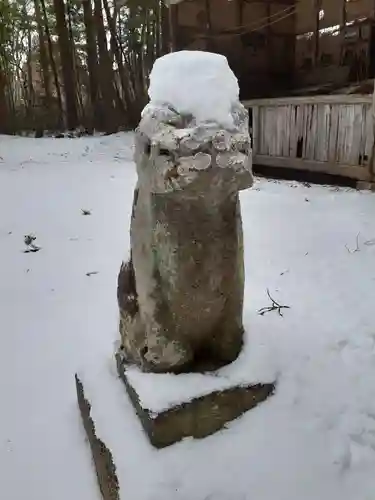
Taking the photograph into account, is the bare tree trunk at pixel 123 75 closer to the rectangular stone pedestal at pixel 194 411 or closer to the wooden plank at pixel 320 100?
the wooden plank at pixel 320 100

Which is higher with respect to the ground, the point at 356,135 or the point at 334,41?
the point at 334,41

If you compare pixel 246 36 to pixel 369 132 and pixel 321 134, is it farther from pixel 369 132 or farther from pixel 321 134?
pixel 369 132

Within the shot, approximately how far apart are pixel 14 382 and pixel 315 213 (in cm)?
360

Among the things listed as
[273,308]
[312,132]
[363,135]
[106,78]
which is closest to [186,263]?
[273,308]

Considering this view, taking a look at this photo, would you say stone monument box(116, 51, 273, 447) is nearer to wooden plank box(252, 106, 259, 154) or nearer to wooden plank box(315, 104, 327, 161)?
wooden plank box(315, 104, 327, 161)

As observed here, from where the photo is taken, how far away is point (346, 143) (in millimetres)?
6805

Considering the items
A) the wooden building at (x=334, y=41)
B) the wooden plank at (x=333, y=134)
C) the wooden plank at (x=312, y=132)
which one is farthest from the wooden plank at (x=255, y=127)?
A: the wooden building at (x=334, y=41)

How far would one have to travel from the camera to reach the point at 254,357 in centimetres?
216

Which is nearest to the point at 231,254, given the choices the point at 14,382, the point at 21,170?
the point at 14,382

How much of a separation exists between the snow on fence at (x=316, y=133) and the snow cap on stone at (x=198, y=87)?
527cm

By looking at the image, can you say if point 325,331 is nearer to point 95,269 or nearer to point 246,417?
point 246,417

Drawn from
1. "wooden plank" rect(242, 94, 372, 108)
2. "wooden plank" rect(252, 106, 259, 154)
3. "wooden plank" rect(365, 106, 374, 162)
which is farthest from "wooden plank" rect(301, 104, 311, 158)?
"wooden plank" rect(365, 106, 374, 162)

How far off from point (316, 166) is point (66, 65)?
966 cm

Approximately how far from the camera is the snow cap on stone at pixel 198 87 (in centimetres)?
156
